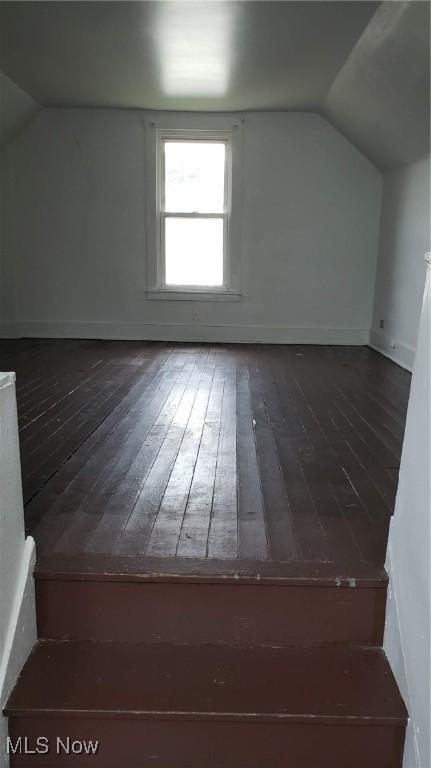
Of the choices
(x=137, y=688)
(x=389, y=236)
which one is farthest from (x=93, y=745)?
(x=389, y=236)

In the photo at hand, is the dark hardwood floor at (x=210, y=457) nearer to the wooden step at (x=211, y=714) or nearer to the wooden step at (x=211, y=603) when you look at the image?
the wooden step at (x=211, y=603)

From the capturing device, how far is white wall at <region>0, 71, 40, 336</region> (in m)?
5.57

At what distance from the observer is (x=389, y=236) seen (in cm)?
597

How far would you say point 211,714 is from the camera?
5.10ft

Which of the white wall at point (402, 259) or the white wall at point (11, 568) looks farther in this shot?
the white wall at point (402, 259)

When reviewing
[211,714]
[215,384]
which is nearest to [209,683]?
[211,714]

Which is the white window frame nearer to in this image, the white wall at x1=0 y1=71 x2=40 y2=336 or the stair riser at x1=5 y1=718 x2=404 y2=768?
the white wall at x1=0 y1=71 x2=40 y2=336

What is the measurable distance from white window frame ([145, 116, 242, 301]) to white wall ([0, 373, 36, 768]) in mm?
5089

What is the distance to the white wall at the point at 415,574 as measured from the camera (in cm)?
146

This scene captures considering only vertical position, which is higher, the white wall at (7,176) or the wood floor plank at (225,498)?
the white wall at (7,176)

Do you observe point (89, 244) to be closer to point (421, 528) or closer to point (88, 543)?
point (88, 543)

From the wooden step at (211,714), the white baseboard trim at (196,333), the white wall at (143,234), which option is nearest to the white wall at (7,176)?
the white wall at (143,234)

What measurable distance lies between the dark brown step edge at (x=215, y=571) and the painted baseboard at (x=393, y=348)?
3608 millimetres

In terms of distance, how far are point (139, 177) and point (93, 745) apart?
19.0 ft
